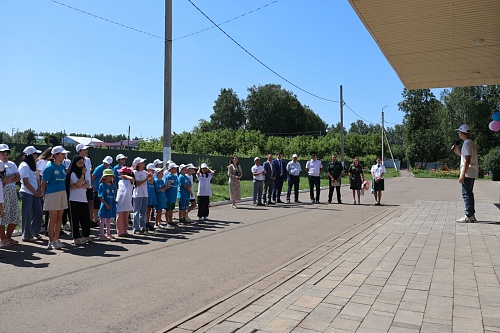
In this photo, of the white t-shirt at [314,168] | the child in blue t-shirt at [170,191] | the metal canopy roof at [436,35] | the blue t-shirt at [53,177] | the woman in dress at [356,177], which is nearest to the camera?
the blue t-shirt at [53,177]

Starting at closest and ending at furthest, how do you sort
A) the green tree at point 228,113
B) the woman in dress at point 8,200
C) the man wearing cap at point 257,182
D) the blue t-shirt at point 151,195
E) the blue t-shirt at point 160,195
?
the woman in dress at point 8,200 < the blue t-shirt at point 151,195 < the blue t-shirt at point 160,195 < the man wearing cap at point 257,182 < the green tree at point 228,113

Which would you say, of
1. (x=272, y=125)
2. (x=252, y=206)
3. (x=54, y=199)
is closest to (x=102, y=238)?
(x=54, y=199)

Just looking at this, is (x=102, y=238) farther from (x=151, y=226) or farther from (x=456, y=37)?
(x=456, y=37)

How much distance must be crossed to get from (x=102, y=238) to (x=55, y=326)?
481cm

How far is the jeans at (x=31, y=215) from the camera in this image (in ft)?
28.1

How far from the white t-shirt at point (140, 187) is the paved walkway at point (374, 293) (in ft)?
13.5

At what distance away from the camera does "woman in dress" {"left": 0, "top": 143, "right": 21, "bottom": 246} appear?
817 centimetres

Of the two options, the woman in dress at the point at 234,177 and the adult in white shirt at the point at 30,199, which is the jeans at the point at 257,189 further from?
the adult in white shirt at the point at 30,199

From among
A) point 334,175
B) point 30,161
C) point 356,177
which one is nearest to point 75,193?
point 30,161

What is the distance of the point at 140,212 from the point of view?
32.4ft

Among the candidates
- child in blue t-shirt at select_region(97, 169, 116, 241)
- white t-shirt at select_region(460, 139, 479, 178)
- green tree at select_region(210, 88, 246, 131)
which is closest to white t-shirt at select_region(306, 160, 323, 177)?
white t-shirt at select_region(460, 139, 479, 178)

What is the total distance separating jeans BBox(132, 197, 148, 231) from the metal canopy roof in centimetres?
618

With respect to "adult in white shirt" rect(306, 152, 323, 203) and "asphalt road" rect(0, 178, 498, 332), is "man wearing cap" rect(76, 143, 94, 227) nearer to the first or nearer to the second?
"asphalt road" rect(0, 178, 498, 332)

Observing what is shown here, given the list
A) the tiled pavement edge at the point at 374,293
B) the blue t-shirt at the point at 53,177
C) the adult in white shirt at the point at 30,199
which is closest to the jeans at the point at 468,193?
the tiled pavement edge at the point at 374,293
